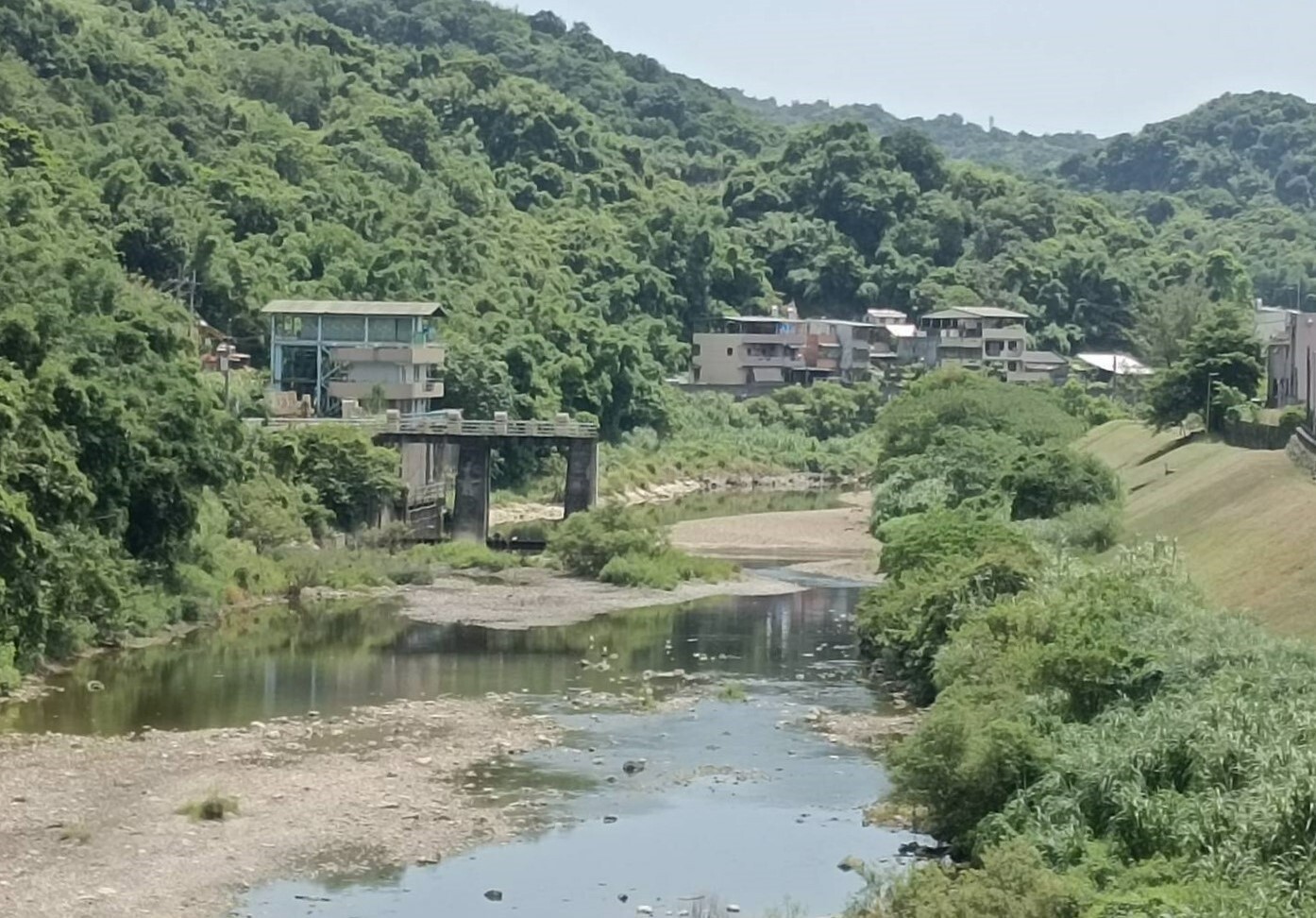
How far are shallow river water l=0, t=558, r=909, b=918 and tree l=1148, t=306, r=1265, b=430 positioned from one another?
20.1 metres

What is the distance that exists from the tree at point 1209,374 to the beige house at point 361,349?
2850 cm

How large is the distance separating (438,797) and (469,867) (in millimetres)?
4276

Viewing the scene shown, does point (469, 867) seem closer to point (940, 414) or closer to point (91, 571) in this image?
point (91, 571)

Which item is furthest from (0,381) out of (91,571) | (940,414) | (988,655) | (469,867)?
(940,414)

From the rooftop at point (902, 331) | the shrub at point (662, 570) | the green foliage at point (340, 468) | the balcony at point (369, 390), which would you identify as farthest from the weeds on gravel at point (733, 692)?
the rooftop at point (902, 331)

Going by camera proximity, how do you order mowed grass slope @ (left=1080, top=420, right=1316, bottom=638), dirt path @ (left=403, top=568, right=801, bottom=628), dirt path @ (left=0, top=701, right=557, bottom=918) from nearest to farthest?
dirt path @ (left=0, top=701, right=557, bottom=918) < mowed grass slope @ (left=1080, top=420, right=1316, bottom=638) < dirt path @ (left=403, top=568, right=801, bottom=628)

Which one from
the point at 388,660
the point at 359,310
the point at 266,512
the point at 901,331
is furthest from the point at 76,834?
the point at 901,331

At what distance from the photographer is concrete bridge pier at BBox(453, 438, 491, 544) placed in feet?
240

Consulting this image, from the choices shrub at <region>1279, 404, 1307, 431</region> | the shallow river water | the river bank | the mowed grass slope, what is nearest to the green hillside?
the shallow river water

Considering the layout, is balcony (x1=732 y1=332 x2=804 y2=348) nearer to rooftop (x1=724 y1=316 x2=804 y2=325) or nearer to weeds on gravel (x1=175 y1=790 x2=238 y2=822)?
rooftop (x1=724 y1=316 x2=804 y2=325)

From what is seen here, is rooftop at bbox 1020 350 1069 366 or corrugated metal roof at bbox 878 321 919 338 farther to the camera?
corrugated metal roof at bbox 878 321 919 338

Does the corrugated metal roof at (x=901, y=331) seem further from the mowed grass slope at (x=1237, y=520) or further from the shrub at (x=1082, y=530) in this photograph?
the shrub at (x=1082, y=530)

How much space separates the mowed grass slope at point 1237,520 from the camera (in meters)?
41.1

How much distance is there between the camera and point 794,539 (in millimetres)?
Answer: 79125
